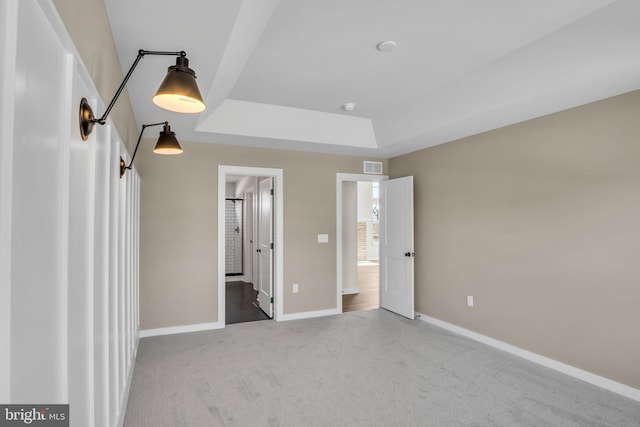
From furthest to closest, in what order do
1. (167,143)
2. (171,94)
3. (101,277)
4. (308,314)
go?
1. (308,314)
2. (167,143)
3. (101,277)
4. (171,94)

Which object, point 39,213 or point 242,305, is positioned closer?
point 39,213

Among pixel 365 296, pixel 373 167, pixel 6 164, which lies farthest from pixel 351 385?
pixel 365 296

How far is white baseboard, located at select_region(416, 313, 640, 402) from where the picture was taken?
277 cm

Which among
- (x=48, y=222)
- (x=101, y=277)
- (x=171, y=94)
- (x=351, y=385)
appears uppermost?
(x=171, y=94)

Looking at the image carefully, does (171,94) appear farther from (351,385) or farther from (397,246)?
(397,246)

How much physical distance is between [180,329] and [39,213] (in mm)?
3838

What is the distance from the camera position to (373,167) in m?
5.44

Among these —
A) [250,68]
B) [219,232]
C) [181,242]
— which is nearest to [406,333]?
[219,232]

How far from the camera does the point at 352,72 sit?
3205 millimetres

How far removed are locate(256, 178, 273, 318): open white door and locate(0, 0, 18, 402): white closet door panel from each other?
422 centimetres

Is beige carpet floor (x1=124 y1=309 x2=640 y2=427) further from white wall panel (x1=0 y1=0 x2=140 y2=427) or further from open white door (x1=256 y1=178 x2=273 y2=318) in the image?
white wall panel (x1=0 y1=0 x2=140 y2=427)

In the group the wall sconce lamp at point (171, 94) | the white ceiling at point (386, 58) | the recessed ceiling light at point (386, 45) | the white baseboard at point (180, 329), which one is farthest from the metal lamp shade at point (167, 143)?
the white baseboard at point (180, 329)

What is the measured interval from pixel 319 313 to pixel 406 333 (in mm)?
1306

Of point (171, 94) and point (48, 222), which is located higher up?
point (171, 94)
